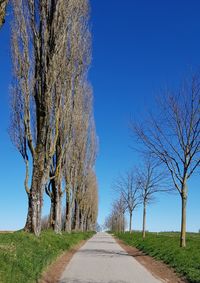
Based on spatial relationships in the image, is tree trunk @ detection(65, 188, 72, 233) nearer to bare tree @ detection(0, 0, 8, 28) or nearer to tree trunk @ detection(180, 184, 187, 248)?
tree trunk @ detection(180, 184, 187, 248)

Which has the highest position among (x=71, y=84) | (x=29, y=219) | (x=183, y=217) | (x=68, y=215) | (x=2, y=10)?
(x=71, y=84)

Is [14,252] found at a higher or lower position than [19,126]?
lower

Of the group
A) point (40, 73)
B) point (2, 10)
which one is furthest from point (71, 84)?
point (2, 10)

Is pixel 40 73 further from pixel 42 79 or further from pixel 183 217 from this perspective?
pixel 183 217

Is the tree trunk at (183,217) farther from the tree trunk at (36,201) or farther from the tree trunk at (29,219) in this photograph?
the tree trunk at (29,219)

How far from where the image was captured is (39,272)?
11.1 metres

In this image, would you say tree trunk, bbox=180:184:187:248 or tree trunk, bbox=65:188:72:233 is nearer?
tree trunk, bbox=180:184:187:248

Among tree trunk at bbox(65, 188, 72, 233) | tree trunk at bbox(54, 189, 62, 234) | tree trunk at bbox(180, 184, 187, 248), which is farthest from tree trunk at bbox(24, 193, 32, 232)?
tree trunk at bbox(65, 188, 72, 233)

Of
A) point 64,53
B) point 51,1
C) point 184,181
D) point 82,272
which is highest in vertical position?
point 51,1

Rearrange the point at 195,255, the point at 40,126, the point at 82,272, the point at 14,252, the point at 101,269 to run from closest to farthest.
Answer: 1. the point at 14,252
2. the point at 82,272
3. the point at 101,269
4. the point at 195,255
5. the point at 40,126

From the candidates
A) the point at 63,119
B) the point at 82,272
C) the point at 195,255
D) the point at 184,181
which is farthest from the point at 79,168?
the point at 82,272

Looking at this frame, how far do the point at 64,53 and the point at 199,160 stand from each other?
26.9 feet

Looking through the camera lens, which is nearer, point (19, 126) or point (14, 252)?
point (14, 252)

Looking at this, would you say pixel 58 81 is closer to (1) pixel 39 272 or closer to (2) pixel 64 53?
(2) pixel 64 53
